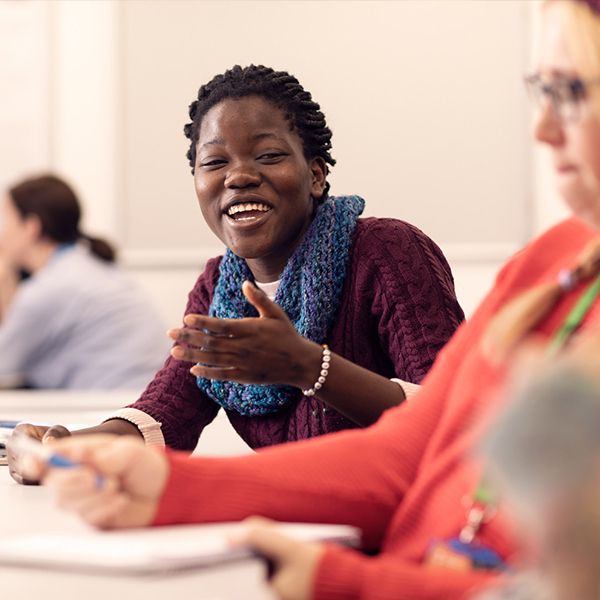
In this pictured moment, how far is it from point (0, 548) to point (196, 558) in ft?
0.64

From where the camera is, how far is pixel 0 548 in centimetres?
88

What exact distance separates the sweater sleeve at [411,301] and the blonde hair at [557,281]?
68 centimetres

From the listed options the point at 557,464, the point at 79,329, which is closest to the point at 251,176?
the point at 557,464

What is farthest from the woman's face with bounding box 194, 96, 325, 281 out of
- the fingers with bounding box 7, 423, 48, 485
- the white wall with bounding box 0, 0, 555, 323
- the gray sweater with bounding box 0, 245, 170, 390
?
the white wall with bounding box 0, 0, 555, 323

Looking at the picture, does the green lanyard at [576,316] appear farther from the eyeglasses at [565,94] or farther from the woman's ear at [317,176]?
the woman's ear at [317,176]

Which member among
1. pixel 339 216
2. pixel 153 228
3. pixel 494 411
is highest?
pixel 494 411

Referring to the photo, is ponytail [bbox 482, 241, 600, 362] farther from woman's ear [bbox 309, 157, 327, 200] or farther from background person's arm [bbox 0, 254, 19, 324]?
background person's arm [bbox 0, 254, 19, 324]

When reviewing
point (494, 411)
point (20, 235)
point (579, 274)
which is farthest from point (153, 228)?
point (494, 411)

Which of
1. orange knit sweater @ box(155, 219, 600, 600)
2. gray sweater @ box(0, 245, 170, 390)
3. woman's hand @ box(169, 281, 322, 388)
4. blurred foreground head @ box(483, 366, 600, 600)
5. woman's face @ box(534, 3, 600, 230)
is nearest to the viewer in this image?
blurred foreground head @ box(483, 366, 600, 600)

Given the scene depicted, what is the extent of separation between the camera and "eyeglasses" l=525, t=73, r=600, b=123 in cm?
83

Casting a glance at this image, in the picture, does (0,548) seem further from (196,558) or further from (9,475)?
(9,475)

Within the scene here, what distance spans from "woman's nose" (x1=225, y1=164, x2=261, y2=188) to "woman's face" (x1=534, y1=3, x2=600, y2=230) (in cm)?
85

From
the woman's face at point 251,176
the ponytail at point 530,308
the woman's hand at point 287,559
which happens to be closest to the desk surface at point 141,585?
the woman's hand at point 287,559

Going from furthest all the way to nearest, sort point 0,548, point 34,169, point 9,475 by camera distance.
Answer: point 34,169
point 9,475
point 0,548
